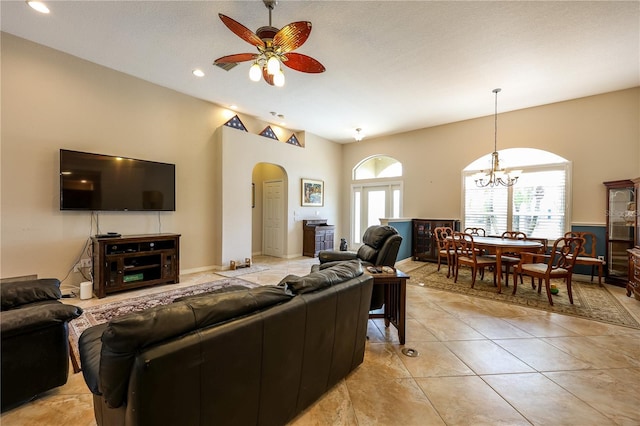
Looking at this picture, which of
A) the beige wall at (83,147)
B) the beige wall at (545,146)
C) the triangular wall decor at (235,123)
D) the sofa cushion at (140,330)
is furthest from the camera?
the triangular wall decor at (235,123)

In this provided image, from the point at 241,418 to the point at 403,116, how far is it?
5.75 m

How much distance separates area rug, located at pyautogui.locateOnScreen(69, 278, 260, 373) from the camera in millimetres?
2338

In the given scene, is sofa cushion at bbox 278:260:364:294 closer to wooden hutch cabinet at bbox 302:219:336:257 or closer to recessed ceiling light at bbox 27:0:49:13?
recessed ceiling light at bbox 27:0:49:13

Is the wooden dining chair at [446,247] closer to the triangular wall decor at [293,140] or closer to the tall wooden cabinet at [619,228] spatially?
the tall wooden cabinet at [619,228]

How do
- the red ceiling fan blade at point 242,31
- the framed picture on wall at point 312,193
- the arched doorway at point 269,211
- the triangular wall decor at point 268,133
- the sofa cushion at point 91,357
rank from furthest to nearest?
1. the framed picture on wall at point 312,193
2. the arched doorway at point 269,211
3. the triangular wall decor at point 268,133
4. the red ceiling fan blade at point 242,31
5. the sofa cushion at point 91,357

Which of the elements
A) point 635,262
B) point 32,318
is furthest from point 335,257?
point 635,262

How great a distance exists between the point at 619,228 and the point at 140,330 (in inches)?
253

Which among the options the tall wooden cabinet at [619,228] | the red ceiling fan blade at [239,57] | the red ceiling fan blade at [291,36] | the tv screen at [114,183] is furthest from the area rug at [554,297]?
the tv screen at [114,183]

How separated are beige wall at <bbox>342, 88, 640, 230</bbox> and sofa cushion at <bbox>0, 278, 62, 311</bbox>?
6167 mm

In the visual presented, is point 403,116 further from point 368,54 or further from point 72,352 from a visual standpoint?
point 72,352

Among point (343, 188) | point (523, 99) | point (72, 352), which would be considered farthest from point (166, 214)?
point (523, 99)

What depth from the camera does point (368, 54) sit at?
338cm

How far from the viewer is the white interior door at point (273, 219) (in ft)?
22.0

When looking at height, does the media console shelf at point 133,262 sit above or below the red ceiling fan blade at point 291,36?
below
